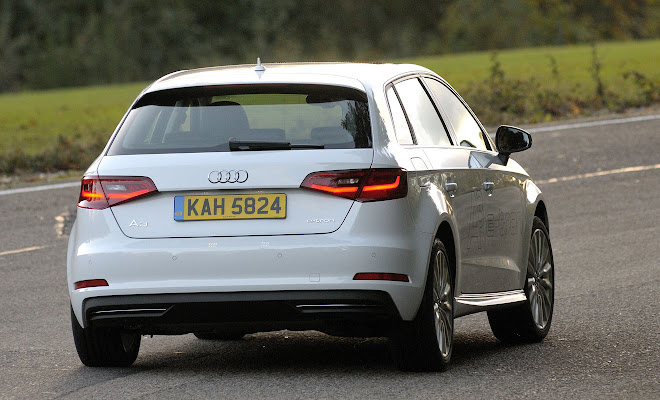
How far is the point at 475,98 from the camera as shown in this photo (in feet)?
84.4

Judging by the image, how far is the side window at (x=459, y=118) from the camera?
27.4ft

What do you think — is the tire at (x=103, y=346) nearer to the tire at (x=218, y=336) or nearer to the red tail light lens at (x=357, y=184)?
the tire at (x=218, y=336)

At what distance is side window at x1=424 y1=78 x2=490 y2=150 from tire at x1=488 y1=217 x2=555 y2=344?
763 millimetres

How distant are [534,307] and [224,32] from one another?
186 ft

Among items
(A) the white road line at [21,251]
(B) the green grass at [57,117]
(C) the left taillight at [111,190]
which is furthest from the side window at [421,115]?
(B) the green grass at [57,117]

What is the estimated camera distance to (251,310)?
698 centimetres

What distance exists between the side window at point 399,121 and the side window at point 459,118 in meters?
0.75

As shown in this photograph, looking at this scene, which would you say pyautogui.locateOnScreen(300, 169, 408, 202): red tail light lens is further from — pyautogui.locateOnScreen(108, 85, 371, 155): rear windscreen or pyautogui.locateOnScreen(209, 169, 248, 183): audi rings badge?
pyautogui.locateOnScreen(209, 169, 248, 183): audi rings badge

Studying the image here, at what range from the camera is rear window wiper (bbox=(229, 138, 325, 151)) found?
704 centimetres

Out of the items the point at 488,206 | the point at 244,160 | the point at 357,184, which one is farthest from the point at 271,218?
the point at 488,206

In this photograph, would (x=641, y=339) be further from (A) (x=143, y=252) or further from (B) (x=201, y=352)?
(A) (x=143, y=252)

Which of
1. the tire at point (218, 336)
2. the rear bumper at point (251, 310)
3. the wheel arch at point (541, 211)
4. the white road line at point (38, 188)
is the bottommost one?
the white road line at point (38, 188)

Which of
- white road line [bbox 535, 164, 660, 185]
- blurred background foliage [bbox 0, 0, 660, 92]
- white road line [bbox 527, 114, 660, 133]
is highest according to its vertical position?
white road line [bbox 535, 164, 660, 185]

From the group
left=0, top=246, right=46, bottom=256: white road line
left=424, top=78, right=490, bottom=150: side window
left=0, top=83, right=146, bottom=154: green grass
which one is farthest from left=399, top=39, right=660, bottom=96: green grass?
left=424, top=78, right=490, bottom=150: side window
